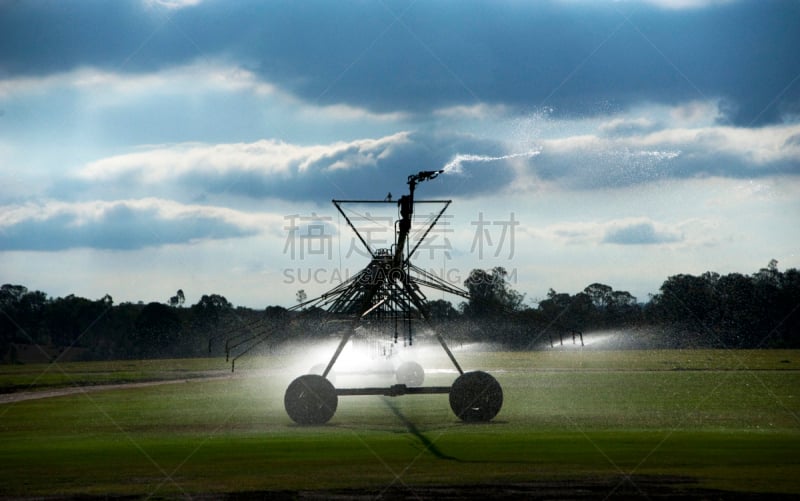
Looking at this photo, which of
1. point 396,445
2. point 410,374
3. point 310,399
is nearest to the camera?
point 396,445

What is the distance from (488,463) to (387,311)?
42.9 ft

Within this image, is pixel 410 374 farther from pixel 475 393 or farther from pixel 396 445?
pixel 396 445

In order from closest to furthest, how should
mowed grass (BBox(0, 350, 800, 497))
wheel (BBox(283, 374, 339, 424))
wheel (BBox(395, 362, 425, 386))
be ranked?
mowed grass (BBox(0, 350, 800, 497)), wheel (BBox(283, 374, 339, 424)), wheel (BBox(395, 362, 425, 386))

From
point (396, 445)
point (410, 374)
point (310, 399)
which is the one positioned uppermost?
point (410, 374)

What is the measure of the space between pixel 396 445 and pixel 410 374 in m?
27.1

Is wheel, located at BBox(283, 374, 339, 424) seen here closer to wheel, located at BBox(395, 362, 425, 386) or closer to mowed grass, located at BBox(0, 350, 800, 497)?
mowed grass, located at BBox(0, 350, 800, 497)

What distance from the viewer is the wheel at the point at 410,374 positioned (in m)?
54.3

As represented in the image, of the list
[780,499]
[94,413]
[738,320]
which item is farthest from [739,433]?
[738,320]

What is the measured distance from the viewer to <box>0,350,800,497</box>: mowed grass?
69.5 ft

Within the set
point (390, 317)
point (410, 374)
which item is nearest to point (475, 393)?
point (390, 317)

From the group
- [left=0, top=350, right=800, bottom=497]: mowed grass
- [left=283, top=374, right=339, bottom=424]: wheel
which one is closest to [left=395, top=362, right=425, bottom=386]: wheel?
[left=0, top=350, right=800, bottom=497]: mowed grass

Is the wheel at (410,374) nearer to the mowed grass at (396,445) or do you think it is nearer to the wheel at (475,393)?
the mowed grass at (396,445)

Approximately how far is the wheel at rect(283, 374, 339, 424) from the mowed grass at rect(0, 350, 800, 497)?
56 centimetres

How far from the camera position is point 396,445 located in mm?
27641
